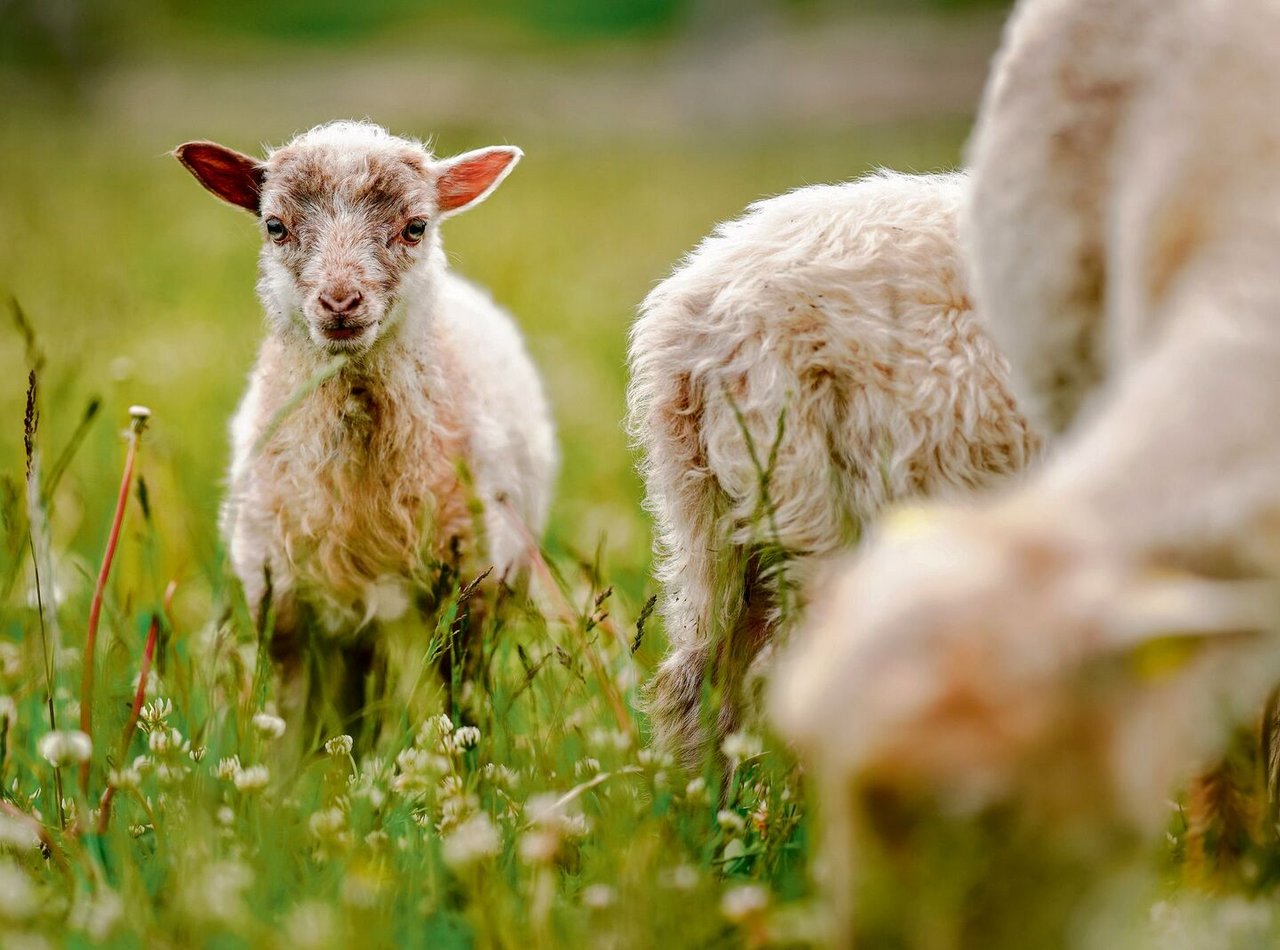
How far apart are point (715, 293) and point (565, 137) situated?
19.7m

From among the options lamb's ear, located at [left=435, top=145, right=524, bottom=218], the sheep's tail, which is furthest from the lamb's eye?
the sheep's tail

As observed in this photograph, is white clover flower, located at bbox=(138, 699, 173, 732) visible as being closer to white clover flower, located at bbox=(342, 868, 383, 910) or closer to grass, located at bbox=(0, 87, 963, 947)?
grass, located at bbox=(0, 87, 963, 947)

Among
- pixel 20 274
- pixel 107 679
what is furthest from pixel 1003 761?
pixel 20 274

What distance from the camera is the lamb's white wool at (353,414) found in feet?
11.8

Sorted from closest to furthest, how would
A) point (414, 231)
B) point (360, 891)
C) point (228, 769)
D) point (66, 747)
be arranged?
point (360, 891) → point (66, 747) → point (228, 769) → point (414, 231)

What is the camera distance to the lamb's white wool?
3611 millimetres

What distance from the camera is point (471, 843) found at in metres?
2.20

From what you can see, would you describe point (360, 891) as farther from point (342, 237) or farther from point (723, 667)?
point (342, 237)

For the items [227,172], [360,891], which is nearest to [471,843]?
[360,891]

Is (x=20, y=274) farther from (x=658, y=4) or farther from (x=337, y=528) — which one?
(x=658, y=4)

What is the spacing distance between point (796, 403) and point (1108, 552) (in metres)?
1.29

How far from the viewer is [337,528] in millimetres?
3631

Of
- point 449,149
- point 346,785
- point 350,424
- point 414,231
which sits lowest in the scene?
point 449,149

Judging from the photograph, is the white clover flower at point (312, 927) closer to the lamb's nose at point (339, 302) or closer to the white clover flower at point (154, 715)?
the white clover flower at point (154, 715)
